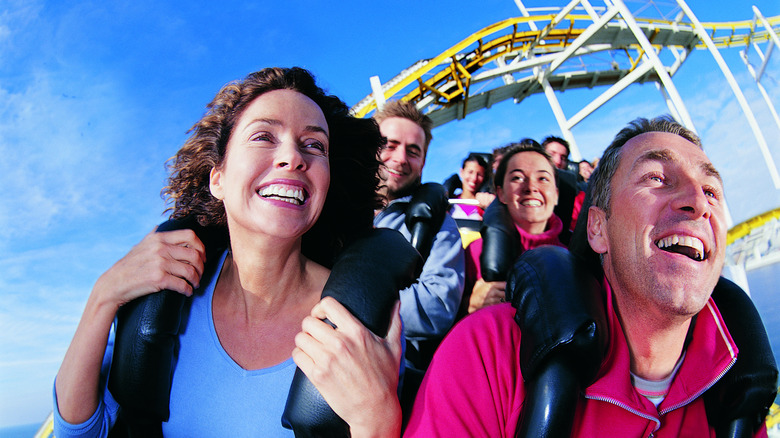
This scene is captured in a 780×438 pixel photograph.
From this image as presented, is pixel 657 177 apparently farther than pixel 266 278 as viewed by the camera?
No

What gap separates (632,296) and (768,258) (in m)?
1.96

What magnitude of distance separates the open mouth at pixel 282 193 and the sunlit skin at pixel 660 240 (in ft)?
2.88

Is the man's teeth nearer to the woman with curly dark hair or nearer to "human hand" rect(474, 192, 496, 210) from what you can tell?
the woman with curly dark hair

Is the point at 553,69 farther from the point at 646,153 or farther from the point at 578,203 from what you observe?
the point at 646,153

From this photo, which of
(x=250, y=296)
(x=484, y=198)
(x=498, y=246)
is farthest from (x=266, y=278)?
(x=484, y=198)

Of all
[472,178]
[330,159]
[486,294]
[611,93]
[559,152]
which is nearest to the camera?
[330,159]

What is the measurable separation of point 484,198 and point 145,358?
2833 mm

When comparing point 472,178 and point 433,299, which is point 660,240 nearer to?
point 433,299

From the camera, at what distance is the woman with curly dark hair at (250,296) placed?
946 millimetres

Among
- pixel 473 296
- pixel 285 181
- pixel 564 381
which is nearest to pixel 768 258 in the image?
pixel 473 296

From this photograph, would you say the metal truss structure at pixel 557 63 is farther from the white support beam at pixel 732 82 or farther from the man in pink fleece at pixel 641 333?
the man in pink fleece at pixel 641 333

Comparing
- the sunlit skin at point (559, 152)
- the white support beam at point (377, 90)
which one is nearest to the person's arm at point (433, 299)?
the sunlit skin at point (559, 152)

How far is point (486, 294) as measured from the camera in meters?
2.14

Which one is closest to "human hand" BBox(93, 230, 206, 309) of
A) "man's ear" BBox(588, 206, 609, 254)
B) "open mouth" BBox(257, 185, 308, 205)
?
"open mouth" BBox(257, 185, 308, 205)
